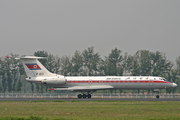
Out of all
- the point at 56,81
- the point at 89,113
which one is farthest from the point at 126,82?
the point at 89,113

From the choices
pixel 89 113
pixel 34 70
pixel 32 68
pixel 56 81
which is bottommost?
pixel 89 113

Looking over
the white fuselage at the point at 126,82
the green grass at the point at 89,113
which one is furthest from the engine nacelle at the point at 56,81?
the green grass at the point at 89,113

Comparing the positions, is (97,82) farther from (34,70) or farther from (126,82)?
(34,70)

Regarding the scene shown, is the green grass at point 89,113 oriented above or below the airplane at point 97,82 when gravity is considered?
below

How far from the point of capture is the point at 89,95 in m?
51.5

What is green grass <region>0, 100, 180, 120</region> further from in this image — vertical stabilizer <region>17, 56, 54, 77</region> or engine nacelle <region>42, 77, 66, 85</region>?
vertical stabilizer <region>17, 56, 54, 77</region>

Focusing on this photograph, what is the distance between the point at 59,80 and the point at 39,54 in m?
38.5

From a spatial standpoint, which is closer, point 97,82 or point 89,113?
point 89,113

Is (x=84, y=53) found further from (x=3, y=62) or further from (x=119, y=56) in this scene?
(x=3, y=62)

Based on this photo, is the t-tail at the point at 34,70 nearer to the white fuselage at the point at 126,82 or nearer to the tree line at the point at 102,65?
the white fuselage at the point at 126,82

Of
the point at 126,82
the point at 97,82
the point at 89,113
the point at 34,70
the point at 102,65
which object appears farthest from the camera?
the point at 102,65

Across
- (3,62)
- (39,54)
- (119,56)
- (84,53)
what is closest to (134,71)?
(119,56)

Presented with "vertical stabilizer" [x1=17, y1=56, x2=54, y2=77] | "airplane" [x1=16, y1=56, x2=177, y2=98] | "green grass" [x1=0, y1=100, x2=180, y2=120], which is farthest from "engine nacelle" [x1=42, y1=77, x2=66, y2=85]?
"green grass" [x1=0, y1=100, x2=180, y2=120]

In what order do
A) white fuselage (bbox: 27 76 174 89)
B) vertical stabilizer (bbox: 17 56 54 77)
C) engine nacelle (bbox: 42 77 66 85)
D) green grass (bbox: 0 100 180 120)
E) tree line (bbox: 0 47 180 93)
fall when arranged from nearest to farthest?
green grass (bbox: 0 100 180 120) → white fuselage (bbox: 27 76 174 89) → engine nacelle (bbox: 42 77 66 85) → vertical stabilizer (bbox: 17 56 54 77) → tree line (bbox: 0 47 180 93)
